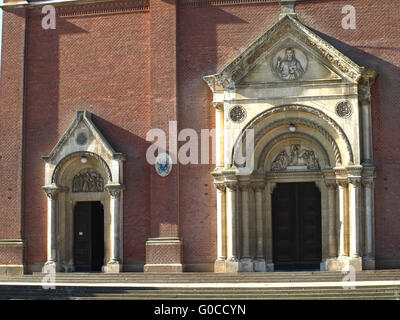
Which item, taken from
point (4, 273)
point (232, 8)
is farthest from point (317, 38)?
point (4, 273)

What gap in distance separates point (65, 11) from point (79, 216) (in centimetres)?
719

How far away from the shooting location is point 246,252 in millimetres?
25125

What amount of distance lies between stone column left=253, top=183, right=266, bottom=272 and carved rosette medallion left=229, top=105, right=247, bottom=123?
7.11 ft

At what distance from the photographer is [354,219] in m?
24.3

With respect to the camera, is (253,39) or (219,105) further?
(253,39)

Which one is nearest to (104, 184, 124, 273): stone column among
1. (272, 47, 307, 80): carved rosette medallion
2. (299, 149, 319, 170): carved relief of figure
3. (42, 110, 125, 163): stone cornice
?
(42, 110, 125, 163): stone cornice

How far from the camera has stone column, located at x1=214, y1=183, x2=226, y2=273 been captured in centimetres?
2527

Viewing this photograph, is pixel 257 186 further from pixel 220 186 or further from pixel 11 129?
pixel 11 129

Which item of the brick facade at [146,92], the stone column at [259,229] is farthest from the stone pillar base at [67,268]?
the stone column at [259,229]

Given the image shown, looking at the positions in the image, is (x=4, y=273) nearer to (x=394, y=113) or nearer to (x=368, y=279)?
(x=368, y=279)

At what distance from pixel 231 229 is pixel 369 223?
4.30 m

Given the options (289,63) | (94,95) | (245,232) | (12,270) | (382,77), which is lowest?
(12,270)

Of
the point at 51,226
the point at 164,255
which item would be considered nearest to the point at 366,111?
the point at 164,255
